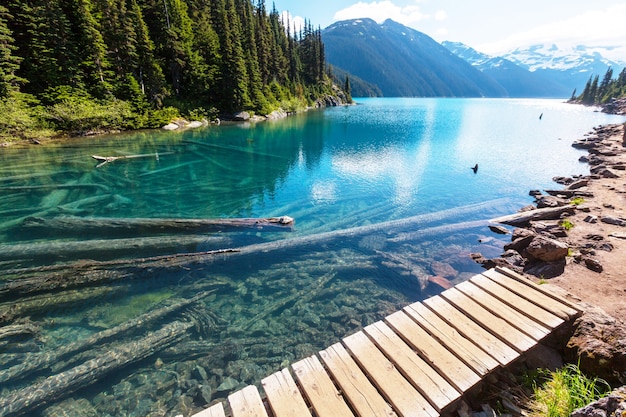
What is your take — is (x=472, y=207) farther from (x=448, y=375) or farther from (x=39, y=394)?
(x=39, y=394)

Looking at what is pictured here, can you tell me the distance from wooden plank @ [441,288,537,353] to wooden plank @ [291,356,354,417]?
362cm

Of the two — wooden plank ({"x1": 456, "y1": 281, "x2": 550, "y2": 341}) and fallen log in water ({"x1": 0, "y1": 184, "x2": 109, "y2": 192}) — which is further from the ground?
wooden plank ({"x1": 456, "y1": 281, "x2": 550, "y2": 341})

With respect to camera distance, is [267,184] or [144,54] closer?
[267,184]

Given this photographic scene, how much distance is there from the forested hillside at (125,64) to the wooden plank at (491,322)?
51.3 metres

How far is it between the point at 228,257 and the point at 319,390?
342 inches

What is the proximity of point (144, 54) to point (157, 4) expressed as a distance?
15.6 meters

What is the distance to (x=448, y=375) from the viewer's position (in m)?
4.80

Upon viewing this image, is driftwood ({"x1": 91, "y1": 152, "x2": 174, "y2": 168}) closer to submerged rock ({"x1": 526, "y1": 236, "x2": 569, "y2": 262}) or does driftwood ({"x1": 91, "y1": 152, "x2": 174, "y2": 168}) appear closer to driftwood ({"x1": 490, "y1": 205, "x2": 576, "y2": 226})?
driftwood ({"x1": 490, "y1": 205, "x2": 576, "y2": 226})

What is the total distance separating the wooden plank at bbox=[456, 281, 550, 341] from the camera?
5.68m

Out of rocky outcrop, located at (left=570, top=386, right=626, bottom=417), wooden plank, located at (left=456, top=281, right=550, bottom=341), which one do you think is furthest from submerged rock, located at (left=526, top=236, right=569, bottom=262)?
rocky outcrop, located at (left=570, top=386, right=626, bottom=417)

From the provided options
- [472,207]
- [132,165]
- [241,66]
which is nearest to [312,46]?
[241,66]

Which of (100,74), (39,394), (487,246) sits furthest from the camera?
(100,74)

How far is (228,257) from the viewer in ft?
40.4

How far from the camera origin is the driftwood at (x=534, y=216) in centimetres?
1642
